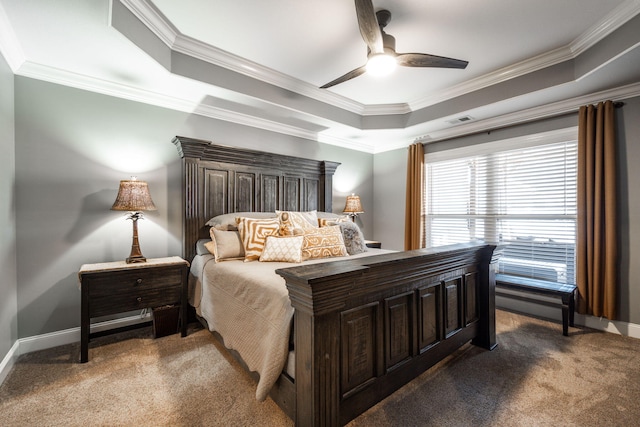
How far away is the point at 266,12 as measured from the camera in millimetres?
2096

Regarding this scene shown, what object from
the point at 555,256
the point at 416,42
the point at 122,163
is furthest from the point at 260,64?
the point at 555,256

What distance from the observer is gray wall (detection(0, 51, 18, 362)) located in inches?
78.2

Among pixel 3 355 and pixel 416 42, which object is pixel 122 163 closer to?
pixel 3 355

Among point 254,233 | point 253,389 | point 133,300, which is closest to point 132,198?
point 133,300

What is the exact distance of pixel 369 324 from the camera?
1.49 meters

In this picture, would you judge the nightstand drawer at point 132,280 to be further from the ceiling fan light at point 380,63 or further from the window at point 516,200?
the window at point 516,200

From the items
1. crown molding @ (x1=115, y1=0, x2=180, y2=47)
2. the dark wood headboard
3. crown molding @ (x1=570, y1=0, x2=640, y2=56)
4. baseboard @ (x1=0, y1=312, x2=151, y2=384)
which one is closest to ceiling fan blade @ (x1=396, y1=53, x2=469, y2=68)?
crown molding @ (x1=570, y1=0, x2=640, y2=56)

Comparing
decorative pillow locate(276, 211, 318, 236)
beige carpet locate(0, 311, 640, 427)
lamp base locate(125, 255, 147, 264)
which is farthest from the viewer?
decorative pillow locate(276, 211, 318, 236)

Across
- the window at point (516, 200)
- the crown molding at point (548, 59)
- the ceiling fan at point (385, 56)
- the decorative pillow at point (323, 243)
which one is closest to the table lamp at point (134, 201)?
the decorative pillow at point (323, 243)

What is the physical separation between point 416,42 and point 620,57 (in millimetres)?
1552

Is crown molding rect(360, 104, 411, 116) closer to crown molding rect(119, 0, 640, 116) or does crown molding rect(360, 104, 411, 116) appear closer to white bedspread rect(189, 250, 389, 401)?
crown molding rect(119, 0, 640, 116)

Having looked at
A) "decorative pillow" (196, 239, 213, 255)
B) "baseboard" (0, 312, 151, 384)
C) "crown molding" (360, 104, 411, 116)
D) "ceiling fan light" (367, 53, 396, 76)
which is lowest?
"baseboard" (0, 312, 151, 384)

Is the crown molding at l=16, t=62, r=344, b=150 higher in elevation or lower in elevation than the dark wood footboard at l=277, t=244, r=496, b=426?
higher

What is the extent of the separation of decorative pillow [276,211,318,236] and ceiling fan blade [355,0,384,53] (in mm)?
1648
